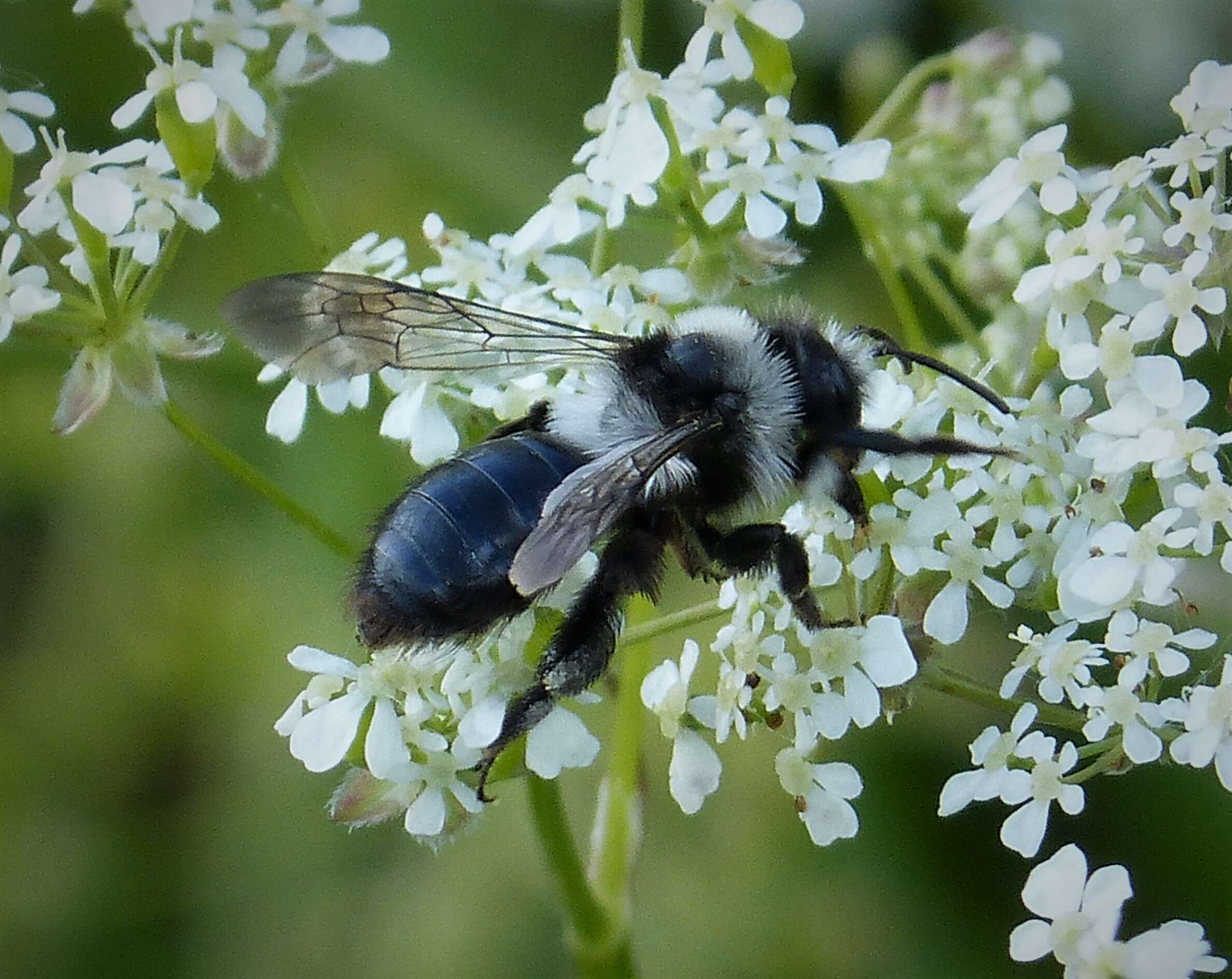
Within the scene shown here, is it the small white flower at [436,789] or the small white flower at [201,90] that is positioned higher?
the small white flower at [201,90]

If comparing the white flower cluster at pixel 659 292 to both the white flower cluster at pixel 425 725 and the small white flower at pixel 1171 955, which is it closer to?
the white flower cluster at pixel 425 725

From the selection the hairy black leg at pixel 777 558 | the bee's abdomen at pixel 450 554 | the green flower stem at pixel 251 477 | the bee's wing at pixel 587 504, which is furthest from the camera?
the green flower stem at pixel 251 477

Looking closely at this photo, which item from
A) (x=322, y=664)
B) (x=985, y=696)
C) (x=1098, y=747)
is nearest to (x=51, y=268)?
(x=322, y=664)

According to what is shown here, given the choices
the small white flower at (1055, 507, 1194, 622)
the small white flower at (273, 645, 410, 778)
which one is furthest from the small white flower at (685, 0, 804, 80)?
the small white flower at (273, 645, 410, 778)

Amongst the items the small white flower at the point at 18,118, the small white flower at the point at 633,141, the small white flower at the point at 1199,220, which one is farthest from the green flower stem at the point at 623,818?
the small white flower at the point at 18,118

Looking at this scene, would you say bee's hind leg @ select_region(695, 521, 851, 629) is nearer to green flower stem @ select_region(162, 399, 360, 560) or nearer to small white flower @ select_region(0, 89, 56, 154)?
green flower stem @ select_region(162, 399, 360, 560)

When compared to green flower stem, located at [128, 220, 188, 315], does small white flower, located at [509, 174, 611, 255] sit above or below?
above

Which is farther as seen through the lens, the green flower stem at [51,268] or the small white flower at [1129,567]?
the green flower stem at [51,268]
